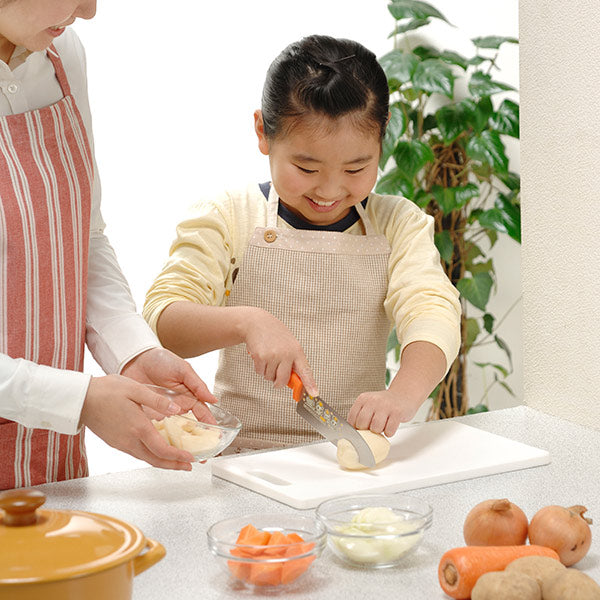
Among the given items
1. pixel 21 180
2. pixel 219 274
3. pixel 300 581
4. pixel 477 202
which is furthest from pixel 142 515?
pixel 477 202

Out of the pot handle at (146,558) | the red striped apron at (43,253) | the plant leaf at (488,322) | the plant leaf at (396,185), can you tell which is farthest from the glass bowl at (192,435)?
the plant leaf at (488,322)

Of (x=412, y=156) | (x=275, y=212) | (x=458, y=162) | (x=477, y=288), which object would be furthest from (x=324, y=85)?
(x=458, y=162)

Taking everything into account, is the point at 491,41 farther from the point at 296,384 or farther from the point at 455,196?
the point at 296,384

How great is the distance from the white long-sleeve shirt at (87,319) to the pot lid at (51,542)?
1.55ft

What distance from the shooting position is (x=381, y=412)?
1.34m

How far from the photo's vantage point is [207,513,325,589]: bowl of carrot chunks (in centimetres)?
84

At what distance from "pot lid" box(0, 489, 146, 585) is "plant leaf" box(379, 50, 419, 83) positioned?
7.90 ft

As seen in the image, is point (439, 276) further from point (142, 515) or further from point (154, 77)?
point (154, 77)

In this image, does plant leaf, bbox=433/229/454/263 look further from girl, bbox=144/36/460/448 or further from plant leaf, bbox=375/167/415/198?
girl, bbox=144/36/460/448

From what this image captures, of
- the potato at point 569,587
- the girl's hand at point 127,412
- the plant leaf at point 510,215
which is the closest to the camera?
the potato at point 569,587

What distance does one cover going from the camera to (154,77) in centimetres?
290

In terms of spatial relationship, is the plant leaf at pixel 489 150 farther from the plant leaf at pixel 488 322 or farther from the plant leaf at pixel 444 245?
the plant leaf at pixel 488 322

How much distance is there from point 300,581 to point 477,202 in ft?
7.92

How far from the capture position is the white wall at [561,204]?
1.45m
